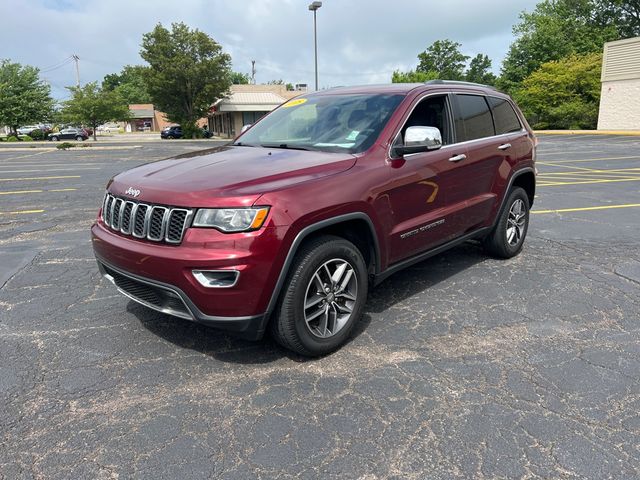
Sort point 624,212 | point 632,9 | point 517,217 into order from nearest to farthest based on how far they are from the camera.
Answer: point 517,217 < point 624,212 < point 632,9

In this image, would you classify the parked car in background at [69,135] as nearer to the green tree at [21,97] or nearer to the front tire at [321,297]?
the green tree at [21,97]

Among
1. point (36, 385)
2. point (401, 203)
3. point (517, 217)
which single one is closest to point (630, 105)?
point (517, 217)

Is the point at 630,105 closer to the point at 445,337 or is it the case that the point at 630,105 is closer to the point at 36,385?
the point at 445,337

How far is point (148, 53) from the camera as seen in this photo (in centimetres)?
4944

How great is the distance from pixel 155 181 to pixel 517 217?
398 centimetres

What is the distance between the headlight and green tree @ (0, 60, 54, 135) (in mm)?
48385

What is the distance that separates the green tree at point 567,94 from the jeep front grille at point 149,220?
40.7m

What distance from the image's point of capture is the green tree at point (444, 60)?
85.4 metres

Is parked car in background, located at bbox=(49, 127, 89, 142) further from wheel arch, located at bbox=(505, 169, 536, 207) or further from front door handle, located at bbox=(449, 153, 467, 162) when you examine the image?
front door handle, located at bbox=(449, 153, 467, 162)

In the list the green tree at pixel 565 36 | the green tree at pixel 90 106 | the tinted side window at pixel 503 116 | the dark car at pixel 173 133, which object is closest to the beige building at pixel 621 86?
the green tree at pixel 565 36

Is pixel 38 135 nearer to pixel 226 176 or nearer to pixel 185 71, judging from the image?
pixel 185 71

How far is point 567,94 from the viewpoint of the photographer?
38594 millimetres

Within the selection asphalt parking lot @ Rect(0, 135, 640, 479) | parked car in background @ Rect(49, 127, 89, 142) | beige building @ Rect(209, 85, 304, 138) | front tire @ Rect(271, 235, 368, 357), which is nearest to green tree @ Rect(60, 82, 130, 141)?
parked car in background @ Rect(49, 127, 89, 142)

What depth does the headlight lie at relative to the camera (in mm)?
2863
